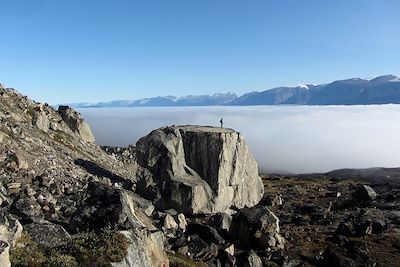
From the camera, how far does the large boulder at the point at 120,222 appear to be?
965 inches

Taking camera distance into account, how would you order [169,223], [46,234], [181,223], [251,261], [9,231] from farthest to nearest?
[181,223], [169,223], [251,261], [46,234], [9,231]

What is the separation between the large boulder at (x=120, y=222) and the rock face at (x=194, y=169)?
27.3 meters

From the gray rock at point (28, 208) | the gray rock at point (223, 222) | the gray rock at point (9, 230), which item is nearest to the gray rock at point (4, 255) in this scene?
the gray rock at point (9, 230)

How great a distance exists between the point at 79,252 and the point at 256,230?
30.1 m

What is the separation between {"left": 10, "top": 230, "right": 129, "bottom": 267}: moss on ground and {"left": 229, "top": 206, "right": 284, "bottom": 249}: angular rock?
27.8 m

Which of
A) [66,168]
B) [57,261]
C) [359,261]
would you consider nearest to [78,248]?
[57,261]

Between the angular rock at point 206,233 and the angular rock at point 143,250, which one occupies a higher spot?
the angular rock at point 143,250

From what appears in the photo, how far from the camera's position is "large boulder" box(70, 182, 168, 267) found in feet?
80.4

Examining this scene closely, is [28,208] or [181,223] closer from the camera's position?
[28,208]

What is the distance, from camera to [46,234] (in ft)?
89.5

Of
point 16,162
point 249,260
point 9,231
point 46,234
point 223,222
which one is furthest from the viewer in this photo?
point 223,222

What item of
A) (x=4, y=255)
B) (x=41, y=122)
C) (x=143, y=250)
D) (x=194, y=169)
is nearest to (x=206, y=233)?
(x=194, y=169)

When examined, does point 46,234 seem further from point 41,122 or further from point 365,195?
point 365,195

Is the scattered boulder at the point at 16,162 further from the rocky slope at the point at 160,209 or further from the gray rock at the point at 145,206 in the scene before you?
the gray rock at the point at 145,206
